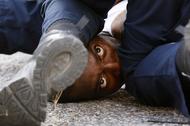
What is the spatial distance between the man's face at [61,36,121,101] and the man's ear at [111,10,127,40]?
6 cm

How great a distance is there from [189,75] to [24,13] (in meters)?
0.66

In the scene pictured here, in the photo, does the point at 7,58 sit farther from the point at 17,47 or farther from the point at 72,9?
the point at 72,9

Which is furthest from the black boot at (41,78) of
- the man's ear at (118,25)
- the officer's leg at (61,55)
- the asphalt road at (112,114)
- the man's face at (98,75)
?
the man's ear at (118,25)

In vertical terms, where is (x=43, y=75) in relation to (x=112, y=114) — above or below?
above

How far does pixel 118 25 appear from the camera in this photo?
5.55ft

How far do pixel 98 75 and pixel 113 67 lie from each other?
55 millimetres

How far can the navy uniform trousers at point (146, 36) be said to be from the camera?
1.43 m

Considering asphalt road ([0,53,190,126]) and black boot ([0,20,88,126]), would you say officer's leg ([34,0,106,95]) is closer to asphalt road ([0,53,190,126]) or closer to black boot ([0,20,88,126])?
black boot ([0,20,88,126])

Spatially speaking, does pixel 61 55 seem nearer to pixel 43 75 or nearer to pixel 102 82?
pixel 43 75

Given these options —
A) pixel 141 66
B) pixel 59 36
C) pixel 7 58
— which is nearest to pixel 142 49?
pixel 141 66

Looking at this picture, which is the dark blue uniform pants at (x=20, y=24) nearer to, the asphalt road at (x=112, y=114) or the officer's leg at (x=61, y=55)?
the asphalt road at (x=112, y=114)

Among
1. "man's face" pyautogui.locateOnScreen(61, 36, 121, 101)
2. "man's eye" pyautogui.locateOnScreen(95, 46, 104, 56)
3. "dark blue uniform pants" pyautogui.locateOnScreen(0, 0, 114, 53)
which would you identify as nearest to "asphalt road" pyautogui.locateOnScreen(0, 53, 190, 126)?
"man's face" pyautogui.locateOnScreen(61, 36, 121, 101)

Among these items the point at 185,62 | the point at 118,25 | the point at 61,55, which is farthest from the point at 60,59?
the point at 118,25

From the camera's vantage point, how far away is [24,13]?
180cm
